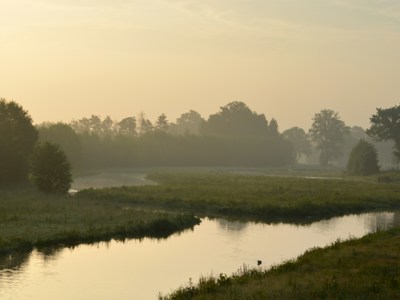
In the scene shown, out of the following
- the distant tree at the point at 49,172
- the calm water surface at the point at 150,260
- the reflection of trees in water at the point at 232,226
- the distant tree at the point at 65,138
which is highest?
the distant tree at the point at 65,138

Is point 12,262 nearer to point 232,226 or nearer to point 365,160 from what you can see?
point 232,226

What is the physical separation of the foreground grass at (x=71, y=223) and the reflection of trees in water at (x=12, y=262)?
1.03 m

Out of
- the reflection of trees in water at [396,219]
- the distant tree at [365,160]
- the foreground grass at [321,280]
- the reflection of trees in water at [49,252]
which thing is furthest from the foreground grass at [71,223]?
the distant tree at [365,160]

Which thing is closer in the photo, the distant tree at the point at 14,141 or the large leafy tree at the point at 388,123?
the distant tree at the point at 14,141

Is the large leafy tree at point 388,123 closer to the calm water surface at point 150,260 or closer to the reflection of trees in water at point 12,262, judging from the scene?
the calm water surface at point 150,260

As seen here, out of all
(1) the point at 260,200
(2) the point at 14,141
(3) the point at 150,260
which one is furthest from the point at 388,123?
(3) the point at 150,260

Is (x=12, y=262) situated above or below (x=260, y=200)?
below

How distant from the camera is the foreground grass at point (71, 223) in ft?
130

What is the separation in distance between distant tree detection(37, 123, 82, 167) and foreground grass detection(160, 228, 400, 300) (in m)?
114

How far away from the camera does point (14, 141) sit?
286ft

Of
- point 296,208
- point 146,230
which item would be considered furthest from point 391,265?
point 296,208

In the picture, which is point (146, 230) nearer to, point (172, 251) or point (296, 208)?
point (172, 251)

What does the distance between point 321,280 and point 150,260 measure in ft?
43.9

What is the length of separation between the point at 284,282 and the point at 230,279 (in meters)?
2.62
